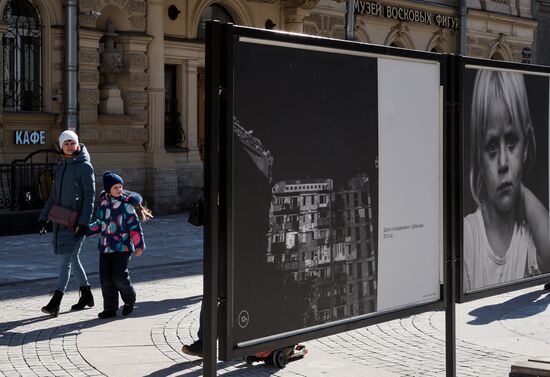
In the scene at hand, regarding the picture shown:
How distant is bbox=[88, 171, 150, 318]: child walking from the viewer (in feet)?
33.4

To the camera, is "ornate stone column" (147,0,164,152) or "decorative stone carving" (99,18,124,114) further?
"ornate stone column" (147,0,164,152)

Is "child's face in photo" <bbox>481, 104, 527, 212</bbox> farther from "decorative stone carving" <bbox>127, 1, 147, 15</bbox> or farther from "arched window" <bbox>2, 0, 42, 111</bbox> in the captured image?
"decorative stone carving" <bbox>127, 1, 147, 15</bbox>

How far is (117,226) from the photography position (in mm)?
10219

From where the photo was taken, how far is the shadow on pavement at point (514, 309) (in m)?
10.2

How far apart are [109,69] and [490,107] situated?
15.7 m

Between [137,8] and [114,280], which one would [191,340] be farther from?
[137,8]

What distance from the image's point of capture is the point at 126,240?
404 inches

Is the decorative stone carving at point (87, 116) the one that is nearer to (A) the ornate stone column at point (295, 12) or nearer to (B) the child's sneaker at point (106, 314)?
(A) the ornate stone column at point (295, 12)

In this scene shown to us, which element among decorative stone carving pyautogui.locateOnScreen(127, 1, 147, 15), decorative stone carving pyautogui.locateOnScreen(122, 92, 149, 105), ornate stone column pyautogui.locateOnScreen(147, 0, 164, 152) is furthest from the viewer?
ornate stone column pyautogui.locateOnScreen(147, 0, 164, 152)

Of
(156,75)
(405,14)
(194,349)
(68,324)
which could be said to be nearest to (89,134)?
(156,75)

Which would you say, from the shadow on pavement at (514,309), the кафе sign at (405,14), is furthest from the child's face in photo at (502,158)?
the кафе sign at (405,14)

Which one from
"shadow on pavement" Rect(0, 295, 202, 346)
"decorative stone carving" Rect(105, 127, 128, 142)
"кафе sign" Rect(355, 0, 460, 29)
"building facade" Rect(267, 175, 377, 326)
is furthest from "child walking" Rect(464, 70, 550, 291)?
"кафе sign" Rect(355, 0, 460, 29)

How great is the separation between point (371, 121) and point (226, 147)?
3.89 ft

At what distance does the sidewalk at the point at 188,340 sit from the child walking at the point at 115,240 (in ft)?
0.74
